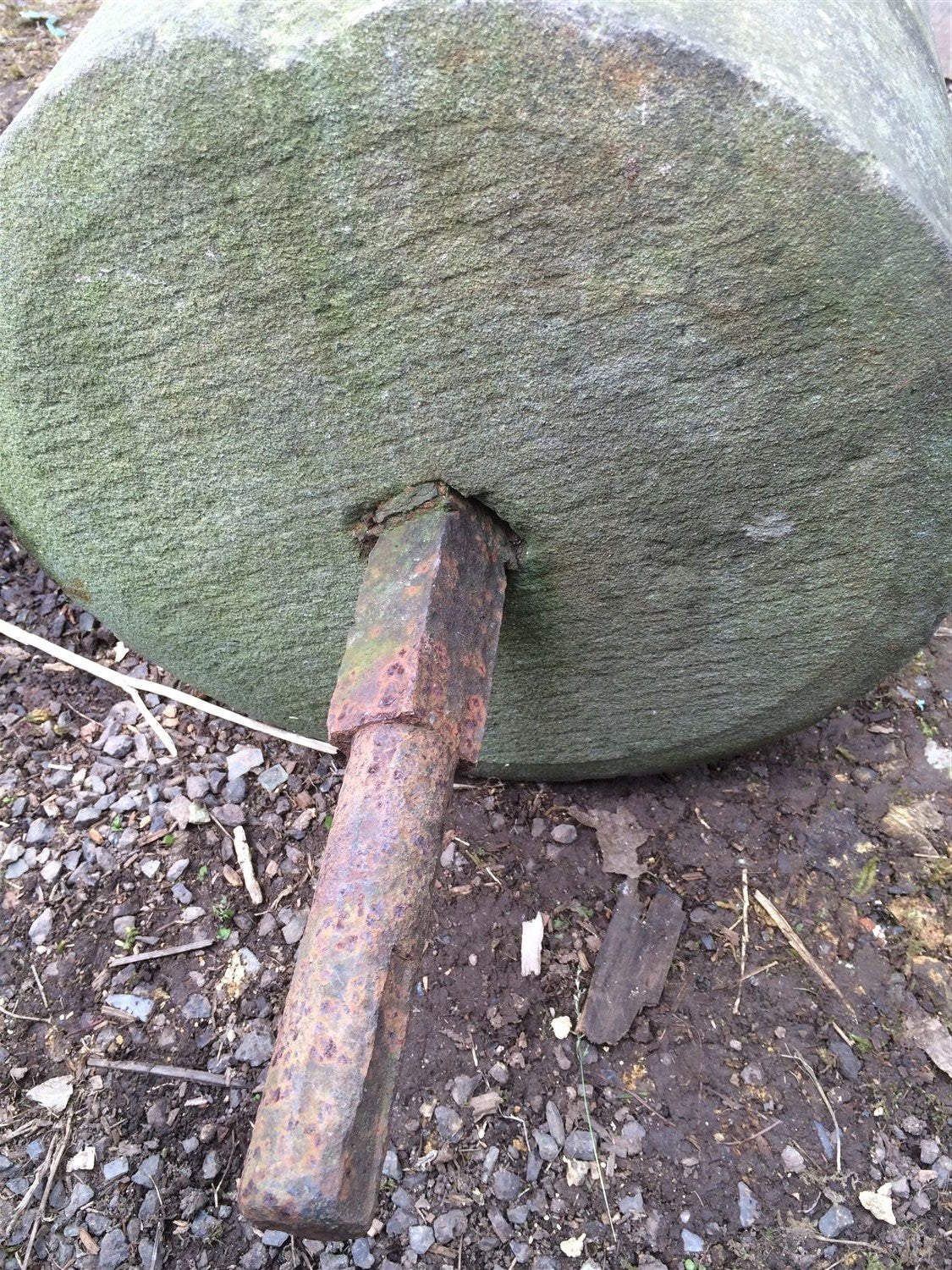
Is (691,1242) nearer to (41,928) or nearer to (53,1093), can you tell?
(53,1093)

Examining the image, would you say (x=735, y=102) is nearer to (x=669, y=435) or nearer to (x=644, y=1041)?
(x=669, y=435)

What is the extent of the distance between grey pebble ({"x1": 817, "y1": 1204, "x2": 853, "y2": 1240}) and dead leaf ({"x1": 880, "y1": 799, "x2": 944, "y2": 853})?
759mm

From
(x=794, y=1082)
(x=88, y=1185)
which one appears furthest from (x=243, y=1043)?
(x=794, y=1082)

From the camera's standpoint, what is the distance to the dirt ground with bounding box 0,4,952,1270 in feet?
4.82

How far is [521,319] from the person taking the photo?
116 cm

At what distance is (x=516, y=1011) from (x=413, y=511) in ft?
3.17

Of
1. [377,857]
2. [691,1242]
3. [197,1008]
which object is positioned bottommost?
[691,1242]

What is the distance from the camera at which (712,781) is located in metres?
2.06

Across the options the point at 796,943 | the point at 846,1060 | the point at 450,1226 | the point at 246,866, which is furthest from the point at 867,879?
the point at 246,866

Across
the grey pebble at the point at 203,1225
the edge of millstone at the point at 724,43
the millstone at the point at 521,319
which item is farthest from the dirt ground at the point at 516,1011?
the edge of millstone at the point at 724,43

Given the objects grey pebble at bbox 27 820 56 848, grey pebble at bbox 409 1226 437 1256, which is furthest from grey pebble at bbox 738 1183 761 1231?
grey pebble at bbox 27 820 56 848

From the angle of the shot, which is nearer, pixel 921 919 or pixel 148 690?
pixel 921 919

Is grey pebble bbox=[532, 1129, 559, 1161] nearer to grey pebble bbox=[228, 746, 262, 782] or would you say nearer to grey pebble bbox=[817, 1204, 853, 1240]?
grey pebble bbox=[817, 1204, 853, 1240]

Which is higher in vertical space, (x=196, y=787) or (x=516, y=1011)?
(x=196, y=787)
